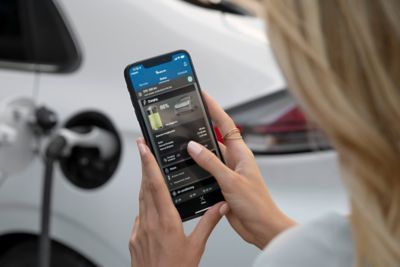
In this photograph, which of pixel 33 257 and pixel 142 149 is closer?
pixel 142 149

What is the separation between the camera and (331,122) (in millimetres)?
943

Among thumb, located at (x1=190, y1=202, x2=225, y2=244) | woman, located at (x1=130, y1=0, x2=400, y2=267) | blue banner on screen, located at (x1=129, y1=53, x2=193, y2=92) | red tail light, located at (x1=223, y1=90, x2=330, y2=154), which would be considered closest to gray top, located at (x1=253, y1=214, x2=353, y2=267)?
woman, located at (x1=130, y1=0, x2=400, y2=267)

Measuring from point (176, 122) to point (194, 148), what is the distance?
4.6 inches

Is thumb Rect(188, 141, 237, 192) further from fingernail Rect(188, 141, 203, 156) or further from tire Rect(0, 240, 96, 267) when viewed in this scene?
tire Rect(0, 240, 96, 267)

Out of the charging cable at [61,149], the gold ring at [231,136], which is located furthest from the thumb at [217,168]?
the charging cable at [61,149]

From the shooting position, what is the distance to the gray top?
0.98 m

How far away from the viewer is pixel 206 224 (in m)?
1.44

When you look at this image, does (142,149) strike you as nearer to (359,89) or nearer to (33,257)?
(359,89)

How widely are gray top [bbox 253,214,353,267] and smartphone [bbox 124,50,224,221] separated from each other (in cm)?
53

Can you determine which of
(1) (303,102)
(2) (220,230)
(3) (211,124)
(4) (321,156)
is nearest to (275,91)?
(4) (321,156)

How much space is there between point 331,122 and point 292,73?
7cm

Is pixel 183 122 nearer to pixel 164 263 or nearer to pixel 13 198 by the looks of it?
pixel 164 263

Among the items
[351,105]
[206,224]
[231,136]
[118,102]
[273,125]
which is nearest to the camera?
[351,105]

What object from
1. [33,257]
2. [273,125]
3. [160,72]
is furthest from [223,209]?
[33,257]
